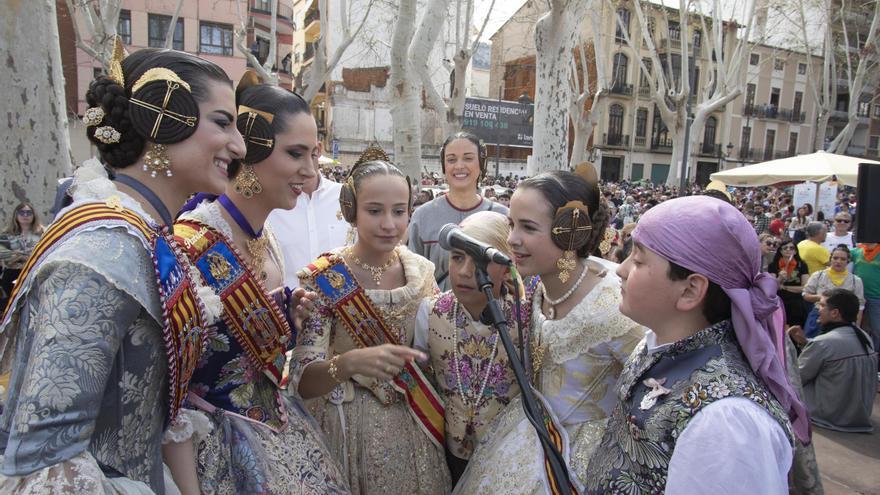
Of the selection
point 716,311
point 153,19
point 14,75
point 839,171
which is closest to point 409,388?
point 716,311

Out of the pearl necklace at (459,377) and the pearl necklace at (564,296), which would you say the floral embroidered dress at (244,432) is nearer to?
the pearl necklace at (459,377)

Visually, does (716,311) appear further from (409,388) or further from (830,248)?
(830,248)

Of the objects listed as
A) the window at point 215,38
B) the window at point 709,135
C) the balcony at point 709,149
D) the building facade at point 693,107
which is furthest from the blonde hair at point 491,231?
the window at point 709,135

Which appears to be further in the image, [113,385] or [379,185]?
[379,185]

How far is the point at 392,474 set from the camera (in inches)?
91.1

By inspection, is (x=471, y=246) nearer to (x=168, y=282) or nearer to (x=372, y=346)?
(x=372, y=346)

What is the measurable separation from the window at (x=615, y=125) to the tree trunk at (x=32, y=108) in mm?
40161

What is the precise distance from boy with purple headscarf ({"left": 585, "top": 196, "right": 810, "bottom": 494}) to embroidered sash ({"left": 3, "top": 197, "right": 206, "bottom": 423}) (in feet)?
4.00

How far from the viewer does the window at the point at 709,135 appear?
43.7 metres

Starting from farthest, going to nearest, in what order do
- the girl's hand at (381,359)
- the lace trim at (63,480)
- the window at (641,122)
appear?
the window at (641,122) → the girl's hand at (381,359) → the lace trim at (63,480)

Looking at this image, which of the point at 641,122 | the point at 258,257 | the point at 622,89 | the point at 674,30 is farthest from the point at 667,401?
the point at 641,122

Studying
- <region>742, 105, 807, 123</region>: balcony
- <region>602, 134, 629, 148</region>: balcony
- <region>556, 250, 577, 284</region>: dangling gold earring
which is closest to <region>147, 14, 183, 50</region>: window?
<region>556, 250, 577, 284</region>: dangling gold earring

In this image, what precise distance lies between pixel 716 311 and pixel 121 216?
158 cm

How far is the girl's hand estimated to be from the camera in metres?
1.95
